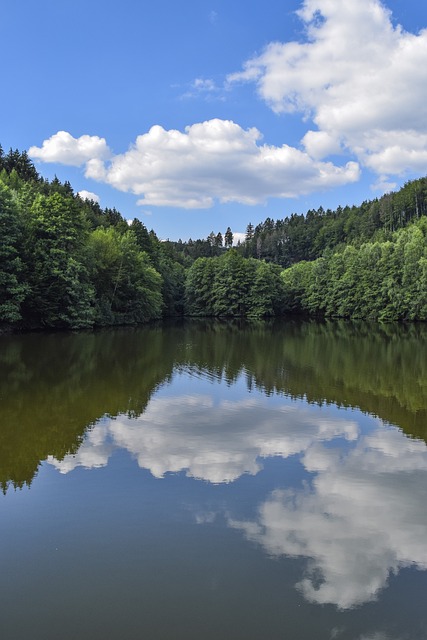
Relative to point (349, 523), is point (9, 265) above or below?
above

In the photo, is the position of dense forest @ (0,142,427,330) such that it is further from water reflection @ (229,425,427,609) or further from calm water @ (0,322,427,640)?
water reflection @ (229,425,427,609)

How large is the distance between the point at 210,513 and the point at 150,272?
5664 centimetres

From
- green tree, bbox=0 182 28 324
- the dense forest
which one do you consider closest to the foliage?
the dense forest

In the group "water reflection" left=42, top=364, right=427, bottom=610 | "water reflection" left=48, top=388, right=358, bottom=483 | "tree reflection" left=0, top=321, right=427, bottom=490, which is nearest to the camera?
"water reflection" left=42, top=364, right=427, bottom=610

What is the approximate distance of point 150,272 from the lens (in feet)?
210

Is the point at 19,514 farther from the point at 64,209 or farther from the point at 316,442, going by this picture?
the point at 64,209

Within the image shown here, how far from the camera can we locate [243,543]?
7816mm

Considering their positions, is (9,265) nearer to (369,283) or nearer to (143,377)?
(143,377)

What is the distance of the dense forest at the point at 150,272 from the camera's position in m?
44.3

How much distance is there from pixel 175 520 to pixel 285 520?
1.92 metres

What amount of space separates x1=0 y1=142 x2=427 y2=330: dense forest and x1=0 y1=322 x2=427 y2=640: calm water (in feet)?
85.3

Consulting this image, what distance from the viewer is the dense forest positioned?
145ft

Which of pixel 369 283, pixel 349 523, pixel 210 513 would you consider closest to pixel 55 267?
pixel 210 513

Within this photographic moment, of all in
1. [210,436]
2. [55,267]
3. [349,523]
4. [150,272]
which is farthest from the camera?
[150,272]
